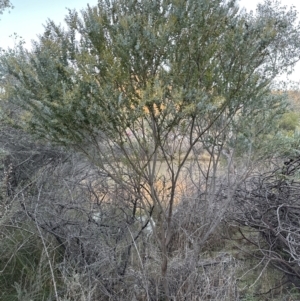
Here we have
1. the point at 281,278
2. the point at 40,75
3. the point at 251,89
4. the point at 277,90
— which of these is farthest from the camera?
the point at 277,90

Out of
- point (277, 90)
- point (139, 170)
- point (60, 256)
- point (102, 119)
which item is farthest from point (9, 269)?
point (277, 90)

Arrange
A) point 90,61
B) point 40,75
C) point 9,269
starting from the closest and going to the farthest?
point 90,61 → point 40,75 → point 9,269

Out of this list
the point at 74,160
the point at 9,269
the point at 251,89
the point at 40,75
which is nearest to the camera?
the point at 40,75

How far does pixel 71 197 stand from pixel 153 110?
269 cm

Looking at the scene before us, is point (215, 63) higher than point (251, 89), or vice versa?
point (215, 63)

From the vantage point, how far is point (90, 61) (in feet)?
10.2

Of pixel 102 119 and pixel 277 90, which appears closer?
pixel 102 119

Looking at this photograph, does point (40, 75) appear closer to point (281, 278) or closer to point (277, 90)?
point (277, 90)

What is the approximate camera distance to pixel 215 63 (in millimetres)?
3379

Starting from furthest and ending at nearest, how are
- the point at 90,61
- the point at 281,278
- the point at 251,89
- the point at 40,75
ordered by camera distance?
the point at 281,278 < the point at 251,89 < the point at 40,75 < the point at 90,61

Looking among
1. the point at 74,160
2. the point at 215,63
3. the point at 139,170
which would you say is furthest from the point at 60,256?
the point at 215,63

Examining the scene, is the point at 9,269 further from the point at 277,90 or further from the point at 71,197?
the point at 277,90

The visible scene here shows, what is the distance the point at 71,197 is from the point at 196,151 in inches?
80.4

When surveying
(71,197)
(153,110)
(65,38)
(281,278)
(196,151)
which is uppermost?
(65,38)
